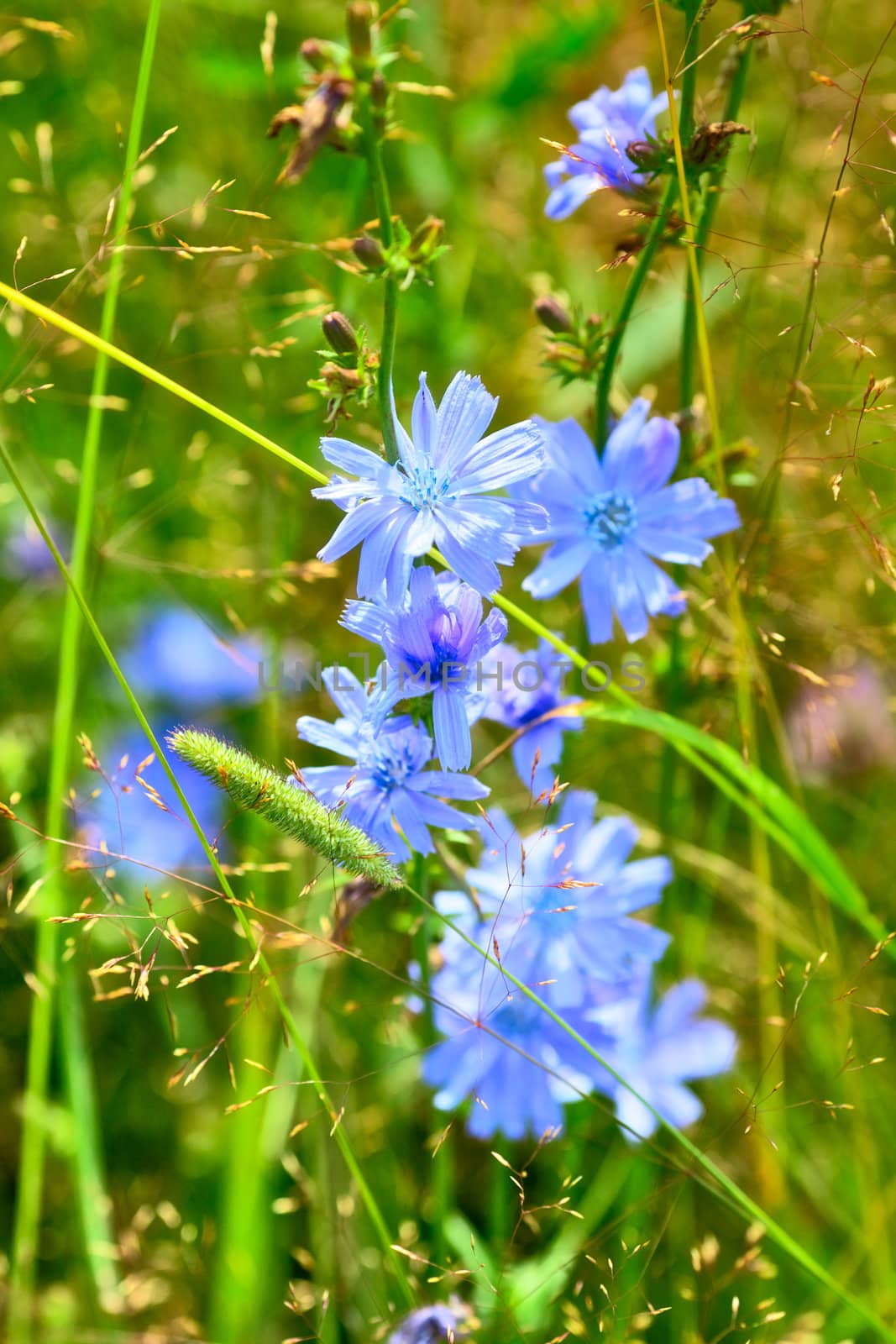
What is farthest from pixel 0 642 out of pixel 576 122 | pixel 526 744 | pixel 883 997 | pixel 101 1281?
pixel 883 997

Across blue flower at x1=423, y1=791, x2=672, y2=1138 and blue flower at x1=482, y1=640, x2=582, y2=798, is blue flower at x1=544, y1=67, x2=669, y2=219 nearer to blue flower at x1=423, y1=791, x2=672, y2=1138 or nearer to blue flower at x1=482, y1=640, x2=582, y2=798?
blue flower at x1=482, y1=640, x2=582, y2=798

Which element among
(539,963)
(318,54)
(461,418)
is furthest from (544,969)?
(318,54)

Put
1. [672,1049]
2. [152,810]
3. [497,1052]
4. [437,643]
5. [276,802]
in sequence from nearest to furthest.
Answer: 1. [276,802]
2. [437,643]
3. [497,1052]
4. [672,1049]
5. [152,810]

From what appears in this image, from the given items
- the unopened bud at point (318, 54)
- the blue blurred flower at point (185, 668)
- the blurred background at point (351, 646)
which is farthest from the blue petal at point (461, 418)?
the blue blurred flower at point (185, 668)

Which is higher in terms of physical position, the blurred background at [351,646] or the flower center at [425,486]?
the flower center at [425,486]

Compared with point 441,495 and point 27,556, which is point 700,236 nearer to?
point 441,495

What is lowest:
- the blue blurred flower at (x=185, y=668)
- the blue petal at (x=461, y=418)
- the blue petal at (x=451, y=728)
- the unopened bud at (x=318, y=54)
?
the blue blurred flower at (x=185, y=668)

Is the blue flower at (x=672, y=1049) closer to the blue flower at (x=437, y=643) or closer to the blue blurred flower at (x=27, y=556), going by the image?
the blue flower at (x=437, y=643)
